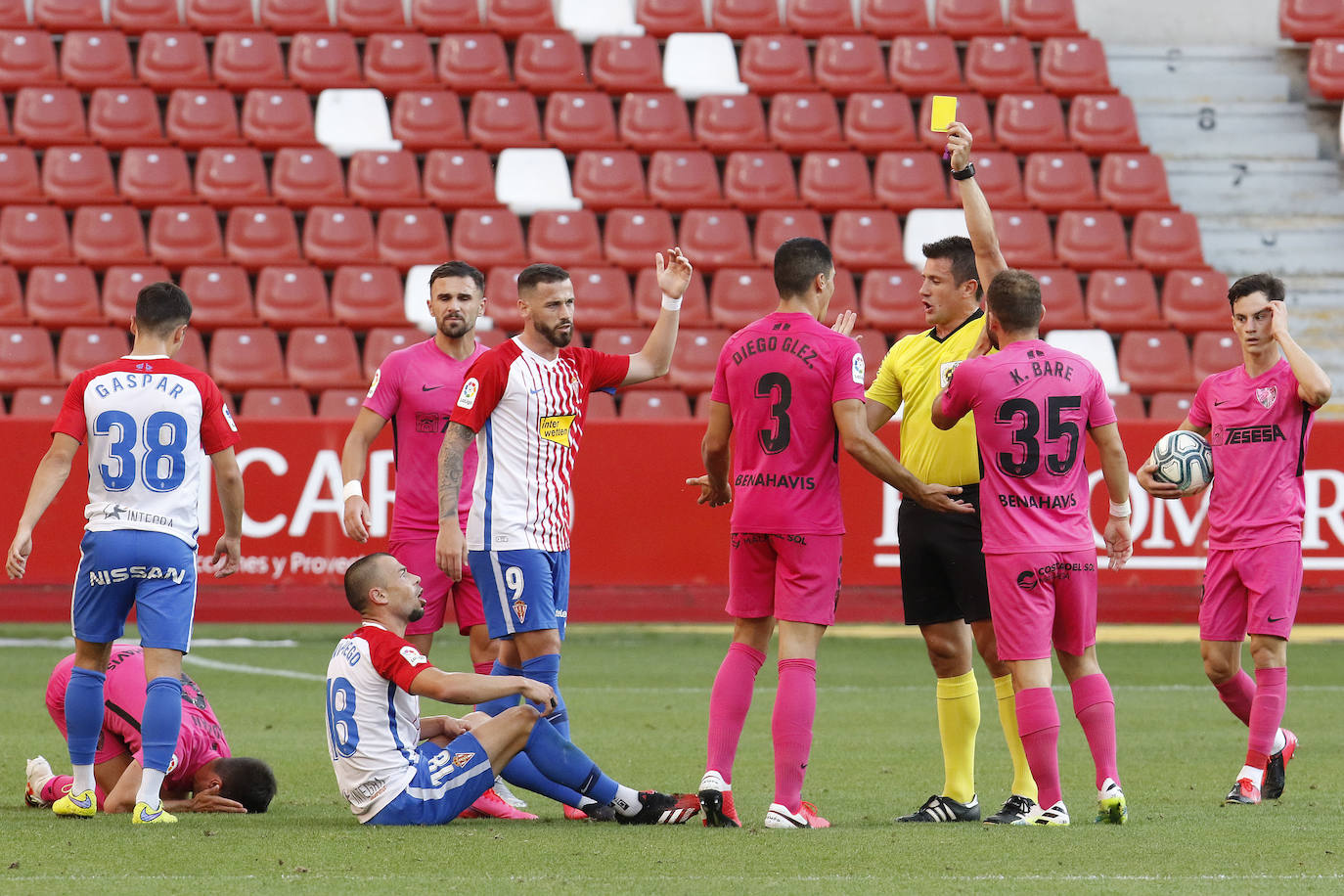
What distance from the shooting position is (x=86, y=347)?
1471 cm

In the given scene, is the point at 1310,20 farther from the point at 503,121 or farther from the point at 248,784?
the point at 248,784

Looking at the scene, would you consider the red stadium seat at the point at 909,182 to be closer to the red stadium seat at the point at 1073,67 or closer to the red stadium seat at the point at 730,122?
the red stadium seat at the point at 730,122

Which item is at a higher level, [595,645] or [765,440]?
[765,440]

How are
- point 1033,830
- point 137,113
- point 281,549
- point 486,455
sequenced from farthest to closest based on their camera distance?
point 137,113, point 281,549, point 486,455, point 1033,830

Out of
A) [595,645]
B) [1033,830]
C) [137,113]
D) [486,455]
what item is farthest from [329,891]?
[137,113]

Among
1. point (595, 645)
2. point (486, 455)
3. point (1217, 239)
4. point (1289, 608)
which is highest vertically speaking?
point (1217, 239)

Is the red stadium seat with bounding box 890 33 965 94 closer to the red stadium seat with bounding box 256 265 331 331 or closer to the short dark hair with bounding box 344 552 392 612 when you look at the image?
the red stadium seat with bounding box 256 265 331 331

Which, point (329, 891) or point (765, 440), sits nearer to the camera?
point (329, 891)

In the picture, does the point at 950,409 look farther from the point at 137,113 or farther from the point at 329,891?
the point at 137,113

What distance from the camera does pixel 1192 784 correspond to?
23.7 feet

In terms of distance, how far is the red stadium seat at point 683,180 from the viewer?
55.2ft

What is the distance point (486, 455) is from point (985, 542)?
1.83 meters

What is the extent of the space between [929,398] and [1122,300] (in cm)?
1018

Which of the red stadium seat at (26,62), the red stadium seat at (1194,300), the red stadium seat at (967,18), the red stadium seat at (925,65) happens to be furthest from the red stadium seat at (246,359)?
the red stadium seat at (967,18)
